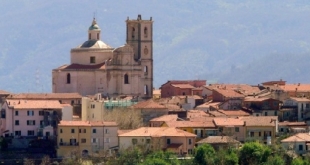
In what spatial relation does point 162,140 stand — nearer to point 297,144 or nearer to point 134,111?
point 297,144

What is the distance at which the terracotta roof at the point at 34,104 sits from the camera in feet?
306

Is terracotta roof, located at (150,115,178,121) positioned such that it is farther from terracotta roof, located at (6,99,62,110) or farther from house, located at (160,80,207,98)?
house, located at (160,80,207,98)

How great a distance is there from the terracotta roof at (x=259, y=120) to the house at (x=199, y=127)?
207 cm

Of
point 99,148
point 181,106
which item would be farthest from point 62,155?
point 181,106

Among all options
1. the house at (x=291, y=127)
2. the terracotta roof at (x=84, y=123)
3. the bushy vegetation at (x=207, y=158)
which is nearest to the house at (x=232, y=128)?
the house at (x=291, y=127)

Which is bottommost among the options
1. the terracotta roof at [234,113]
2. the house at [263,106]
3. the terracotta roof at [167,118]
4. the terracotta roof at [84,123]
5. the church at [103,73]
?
the terracotta roof at [84,123]

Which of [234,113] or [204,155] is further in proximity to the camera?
[234,113]

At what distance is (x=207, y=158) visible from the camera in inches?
3255

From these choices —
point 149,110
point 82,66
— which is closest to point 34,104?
point 149,110

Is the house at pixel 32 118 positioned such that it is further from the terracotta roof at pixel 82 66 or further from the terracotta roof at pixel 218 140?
the terracotta roof at pixel 82 66

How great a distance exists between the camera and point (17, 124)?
92.6 meters

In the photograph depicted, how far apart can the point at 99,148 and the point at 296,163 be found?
1307 centimetres

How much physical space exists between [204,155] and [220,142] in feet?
14.9

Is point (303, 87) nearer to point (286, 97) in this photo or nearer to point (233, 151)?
point (286, 97)
